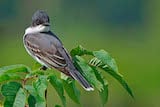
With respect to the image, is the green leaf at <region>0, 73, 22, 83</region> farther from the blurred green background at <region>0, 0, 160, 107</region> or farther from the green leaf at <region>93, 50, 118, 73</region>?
the blurred green background at <region>0, 0, 160, 107</region>

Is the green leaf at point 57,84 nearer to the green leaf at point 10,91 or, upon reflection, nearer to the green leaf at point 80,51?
the green leaf at point 10,91

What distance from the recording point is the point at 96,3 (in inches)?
1398

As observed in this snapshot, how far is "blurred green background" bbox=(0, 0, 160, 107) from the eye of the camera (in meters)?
11.5

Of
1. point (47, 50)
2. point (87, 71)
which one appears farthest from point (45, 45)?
point (87, 71)

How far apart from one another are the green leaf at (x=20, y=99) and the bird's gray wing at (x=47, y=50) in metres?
0.81

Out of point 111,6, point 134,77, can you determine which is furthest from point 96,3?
point 134,77

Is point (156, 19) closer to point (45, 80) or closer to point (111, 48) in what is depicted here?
point (111, 48)

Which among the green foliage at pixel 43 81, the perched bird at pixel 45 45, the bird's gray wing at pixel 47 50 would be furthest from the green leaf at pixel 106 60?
the bird's gray wing at pixel 47 50

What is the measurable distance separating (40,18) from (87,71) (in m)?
0.73

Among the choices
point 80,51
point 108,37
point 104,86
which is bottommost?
A: point 108,37

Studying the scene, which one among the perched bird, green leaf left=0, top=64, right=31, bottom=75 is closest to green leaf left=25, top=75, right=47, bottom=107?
green leaf left=0, top=64, right=31, bottom=75

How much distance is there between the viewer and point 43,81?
2.39 metres

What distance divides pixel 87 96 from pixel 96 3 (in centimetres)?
2475

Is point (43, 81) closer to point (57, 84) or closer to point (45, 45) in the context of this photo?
point (57, 84)
